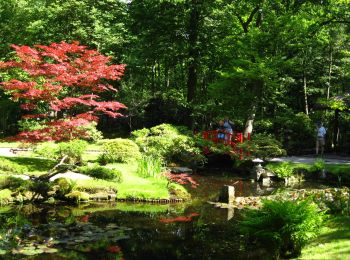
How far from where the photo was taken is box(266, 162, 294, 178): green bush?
16.7 meters

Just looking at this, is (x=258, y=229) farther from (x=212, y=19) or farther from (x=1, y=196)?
(x=212, y=19)

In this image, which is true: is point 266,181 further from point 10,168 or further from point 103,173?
point 10,168

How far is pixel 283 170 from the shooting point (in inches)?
658

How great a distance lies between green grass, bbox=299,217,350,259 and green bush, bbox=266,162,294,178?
8.72 metres

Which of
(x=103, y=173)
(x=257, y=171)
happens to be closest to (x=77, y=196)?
(x=103, y=173)

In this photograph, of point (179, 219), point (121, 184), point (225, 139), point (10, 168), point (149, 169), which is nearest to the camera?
point (179, 219)

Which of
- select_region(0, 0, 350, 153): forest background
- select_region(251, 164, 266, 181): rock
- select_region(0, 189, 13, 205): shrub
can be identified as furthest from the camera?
select_region(0, 0, 350, 153): forest background

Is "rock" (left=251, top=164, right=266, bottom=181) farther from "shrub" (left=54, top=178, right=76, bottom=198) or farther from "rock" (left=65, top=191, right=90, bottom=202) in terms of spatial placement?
"shrub" (left=54, top=178, right=76, bottom=198)

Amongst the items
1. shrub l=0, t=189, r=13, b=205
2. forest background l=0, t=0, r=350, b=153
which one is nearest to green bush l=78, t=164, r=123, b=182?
shrub l=0, t=189, r=13, b=205

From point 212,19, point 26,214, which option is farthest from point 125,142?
point 212,19

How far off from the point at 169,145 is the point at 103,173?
4.22m

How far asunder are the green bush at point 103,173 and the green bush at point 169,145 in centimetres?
289

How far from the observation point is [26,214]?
10.3m

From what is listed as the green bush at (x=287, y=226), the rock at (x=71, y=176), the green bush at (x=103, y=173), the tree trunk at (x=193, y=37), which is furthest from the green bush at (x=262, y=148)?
the green bush at (x=287, y=226)
